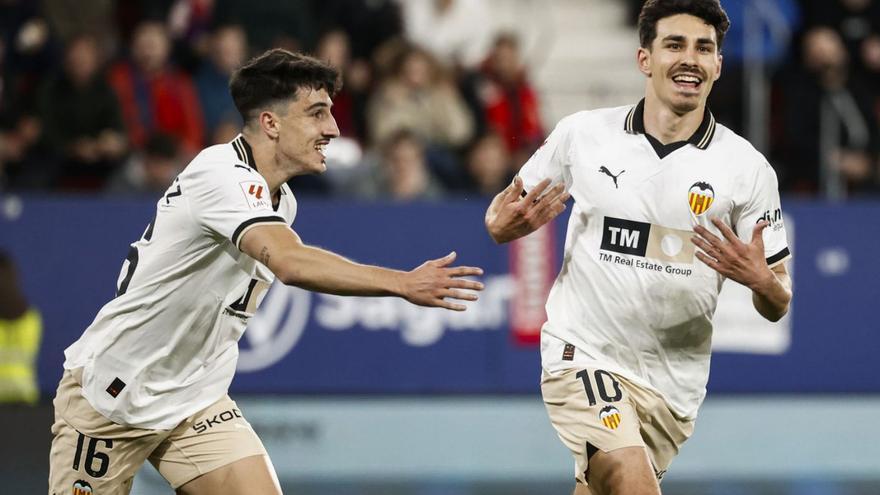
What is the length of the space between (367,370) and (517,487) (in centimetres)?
246

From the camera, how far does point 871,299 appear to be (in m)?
11.4

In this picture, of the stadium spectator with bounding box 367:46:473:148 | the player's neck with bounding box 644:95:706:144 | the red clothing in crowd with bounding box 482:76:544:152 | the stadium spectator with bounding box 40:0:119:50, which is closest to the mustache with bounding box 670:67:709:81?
the player's neck with bounding box 644:95:706:144

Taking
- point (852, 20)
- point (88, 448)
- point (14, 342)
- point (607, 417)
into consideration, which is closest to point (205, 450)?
point (88, 448)

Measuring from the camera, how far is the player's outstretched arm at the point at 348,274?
16.0ft

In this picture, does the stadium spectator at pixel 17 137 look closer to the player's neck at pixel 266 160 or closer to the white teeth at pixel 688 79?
the player's neck at pixel 266 160

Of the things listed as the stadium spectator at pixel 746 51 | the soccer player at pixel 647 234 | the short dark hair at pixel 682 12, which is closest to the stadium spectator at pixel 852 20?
the stadium spectator at pixel 746 51

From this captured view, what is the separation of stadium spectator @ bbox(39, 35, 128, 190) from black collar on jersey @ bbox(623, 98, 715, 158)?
6748mm

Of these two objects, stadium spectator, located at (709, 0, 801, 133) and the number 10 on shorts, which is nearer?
the number 10 on shorts

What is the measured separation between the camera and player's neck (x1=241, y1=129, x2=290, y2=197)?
5660 millimetres

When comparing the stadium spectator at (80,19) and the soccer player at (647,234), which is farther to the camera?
the stadium spectator at (80,19)

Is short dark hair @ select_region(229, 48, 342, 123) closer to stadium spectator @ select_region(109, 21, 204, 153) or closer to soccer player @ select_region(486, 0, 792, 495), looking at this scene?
soccer player @ select_region(486, 0, 792, 495)

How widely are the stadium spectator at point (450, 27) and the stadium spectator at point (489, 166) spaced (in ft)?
5.13

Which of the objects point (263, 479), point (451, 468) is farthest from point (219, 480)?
point (451, 468)

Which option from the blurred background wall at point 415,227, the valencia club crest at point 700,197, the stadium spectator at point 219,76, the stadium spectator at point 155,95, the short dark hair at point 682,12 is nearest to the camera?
the valencia club crest at point 700,197
